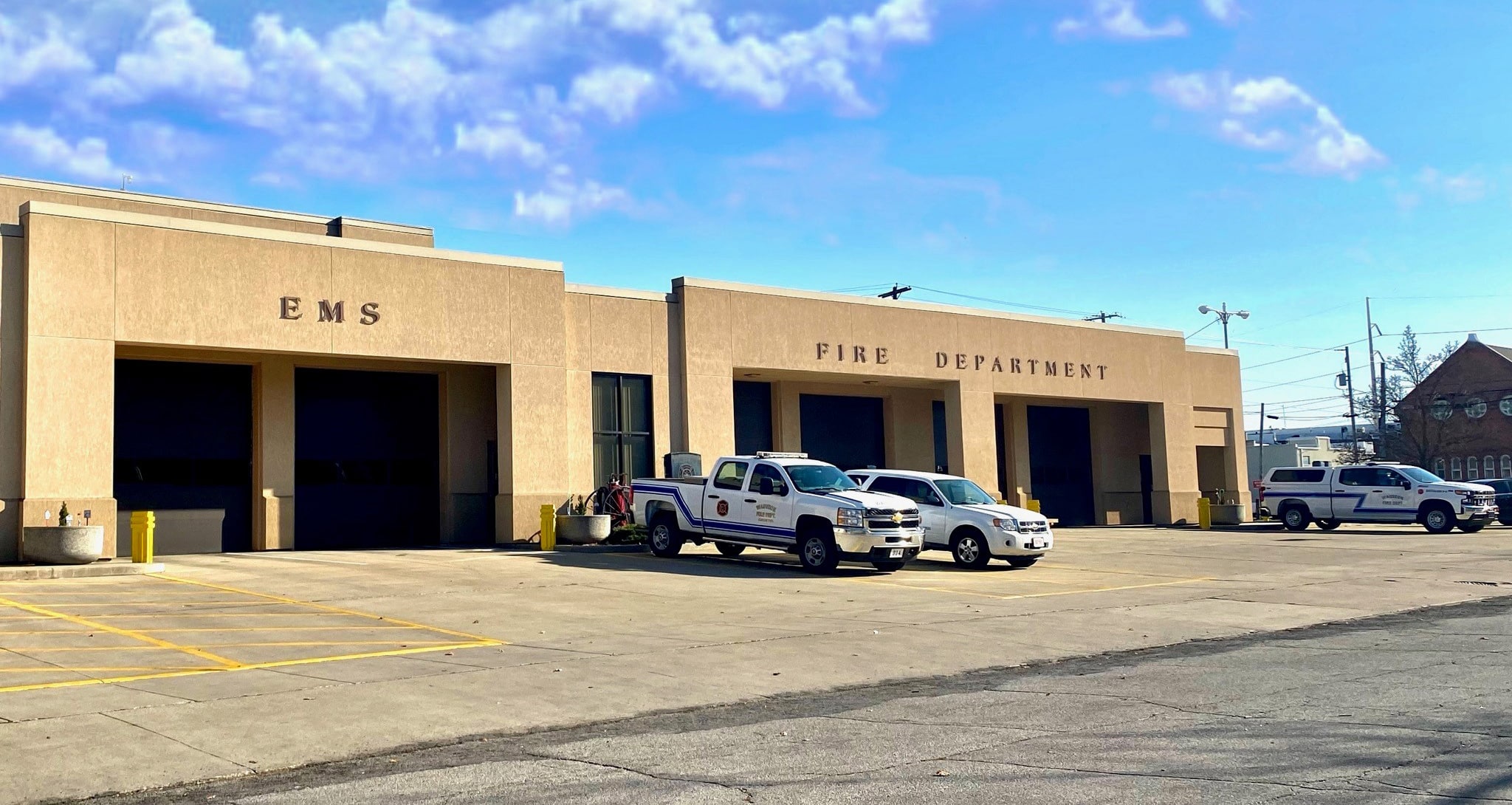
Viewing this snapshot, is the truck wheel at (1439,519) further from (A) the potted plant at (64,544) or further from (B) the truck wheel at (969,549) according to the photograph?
(A) the potted plant at (64,544)

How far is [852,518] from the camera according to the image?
21.5m

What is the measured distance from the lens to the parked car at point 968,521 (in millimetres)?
23391

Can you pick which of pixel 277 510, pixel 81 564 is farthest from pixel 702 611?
pixel 277 510

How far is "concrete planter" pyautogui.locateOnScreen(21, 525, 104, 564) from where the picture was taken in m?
21.2

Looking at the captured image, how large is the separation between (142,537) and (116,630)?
28.0 ft

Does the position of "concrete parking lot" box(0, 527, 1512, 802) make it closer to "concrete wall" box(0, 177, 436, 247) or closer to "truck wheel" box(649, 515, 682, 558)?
"truck wheel" box(649, 515, 682, 558)

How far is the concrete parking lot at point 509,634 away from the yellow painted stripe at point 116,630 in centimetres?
7

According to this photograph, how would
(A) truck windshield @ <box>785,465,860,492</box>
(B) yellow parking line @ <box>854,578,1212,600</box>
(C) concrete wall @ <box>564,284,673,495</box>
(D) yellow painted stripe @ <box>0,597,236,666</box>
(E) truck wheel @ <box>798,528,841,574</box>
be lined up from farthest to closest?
(C) concrete wall @ <box>564,284,673,495</box>, (A) truck windshield @ <box>785,465,860,492</box>, (E) truck wheel @ <box>798,528,841,574</box>, (B) yellow parking line @ <box>854,578,1212,600</box>, (D) yellow painted stripe @ <box>0,597,236,666</box>

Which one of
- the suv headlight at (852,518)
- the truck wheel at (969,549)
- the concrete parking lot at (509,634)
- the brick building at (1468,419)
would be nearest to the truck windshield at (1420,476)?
the concrete parking lot at (509,634)

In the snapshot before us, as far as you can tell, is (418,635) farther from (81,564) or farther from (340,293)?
(340,293)

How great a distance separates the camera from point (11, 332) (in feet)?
75.0

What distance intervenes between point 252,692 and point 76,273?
1588cm

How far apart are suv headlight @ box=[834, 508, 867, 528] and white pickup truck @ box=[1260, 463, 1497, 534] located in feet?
73.0

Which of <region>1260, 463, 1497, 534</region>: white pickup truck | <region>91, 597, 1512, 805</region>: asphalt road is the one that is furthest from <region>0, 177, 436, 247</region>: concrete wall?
<region>1260, 463, 1497, 534</region>: white pickup truck
